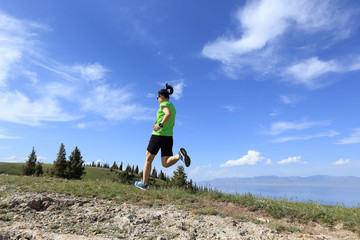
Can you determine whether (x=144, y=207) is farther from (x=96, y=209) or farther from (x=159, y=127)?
(x=159, y=127)

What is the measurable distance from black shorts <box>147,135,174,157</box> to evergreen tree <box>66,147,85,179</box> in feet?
167

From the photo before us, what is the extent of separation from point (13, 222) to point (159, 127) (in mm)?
4750

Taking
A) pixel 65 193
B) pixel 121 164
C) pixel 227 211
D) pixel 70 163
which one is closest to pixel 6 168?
pixel 70 163

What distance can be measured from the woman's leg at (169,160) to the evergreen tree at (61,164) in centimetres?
5270

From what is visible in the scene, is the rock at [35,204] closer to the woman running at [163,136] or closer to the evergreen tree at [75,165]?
the woman running at [163,136]

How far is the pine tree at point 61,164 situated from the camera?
52219 mm

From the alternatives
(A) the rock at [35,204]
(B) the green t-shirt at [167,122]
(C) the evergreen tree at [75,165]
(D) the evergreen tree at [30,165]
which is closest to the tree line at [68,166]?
(C) the evergreen tree at [75,165]

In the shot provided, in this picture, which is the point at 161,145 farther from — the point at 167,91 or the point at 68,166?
the point at 68,166

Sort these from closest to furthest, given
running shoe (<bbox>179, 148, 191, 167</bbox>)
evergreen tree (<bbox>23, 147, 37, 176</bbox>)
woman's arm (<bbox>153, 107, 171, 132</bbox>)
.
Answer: running shoe (<bbox>179, 148, 191, 167</bbox>) < woman's arm (<bbox>153, 107, 171, 132</bbox>) < evergreen tree (<bbox>23, 147, 37, 176</bbox>)

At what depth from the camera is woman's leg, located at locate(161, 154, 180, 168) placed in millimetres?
7523

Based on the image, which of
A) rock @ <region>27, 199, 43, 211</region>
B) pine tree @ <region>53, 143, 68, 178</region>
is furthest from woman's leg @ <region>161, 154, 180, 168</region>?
pine tree @ <region>53, 143, 68, 178</region>

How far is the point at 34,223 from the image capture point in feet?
17.7

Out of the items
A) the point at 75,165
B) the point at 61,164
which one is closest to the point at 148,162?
the point at 75,165

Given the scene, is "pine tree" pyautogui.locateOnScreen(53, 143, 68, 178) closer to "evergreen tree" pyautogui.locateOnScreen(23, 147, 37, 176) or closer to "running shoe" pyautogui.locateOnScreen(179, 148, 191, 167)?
"evergreen tree" pyautogui.locateOnScreen(23, 147, 37, 176)
